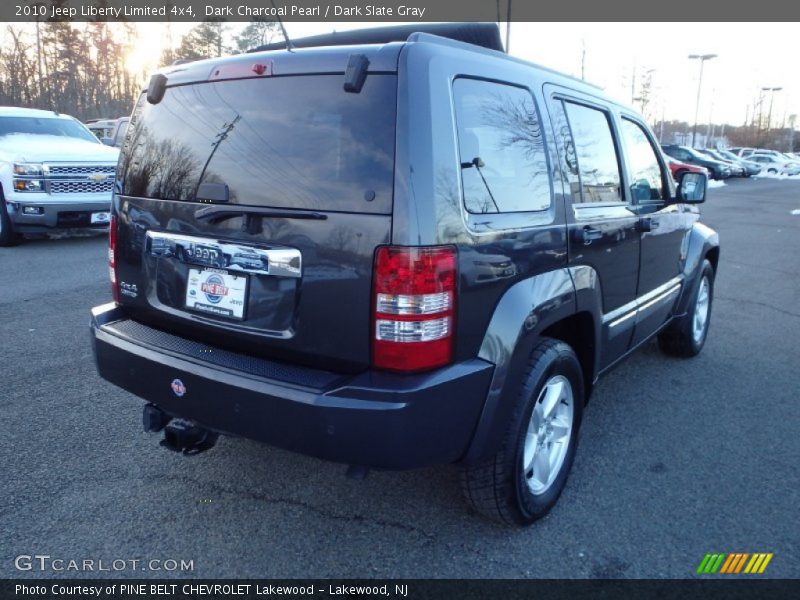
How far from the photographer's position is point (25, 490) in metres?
2.94

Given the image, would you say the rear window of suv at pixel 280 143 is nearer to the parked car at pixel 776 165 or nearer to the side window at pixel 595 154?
the side window at pixel 595 154

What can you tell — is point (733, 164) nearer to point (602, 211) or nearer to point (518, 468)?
point (602, 211)

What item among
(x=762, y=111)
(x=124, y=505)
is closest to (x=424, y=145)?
(x=124, y=505)

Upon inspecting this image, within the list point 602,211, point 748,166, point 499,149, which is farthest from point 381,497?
point 748,166

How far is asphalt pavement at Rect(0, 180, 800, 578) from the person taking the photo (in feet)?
8.46

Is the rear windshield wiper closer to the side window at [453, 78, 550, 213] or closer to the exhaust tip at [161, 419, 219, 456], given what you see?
the side window at [453, 78, 550, 213]

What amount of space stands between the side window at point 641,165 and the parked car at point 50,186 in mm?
7635

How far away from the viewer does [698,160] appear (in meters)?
33.2

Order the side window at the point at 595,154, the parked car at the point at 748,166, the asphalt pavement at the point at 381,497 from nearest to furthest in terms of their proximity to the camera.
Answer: the asphalt pavement at the point at 381,497 → the side window at the point at 595,154 → the parked car at the point at 748,166

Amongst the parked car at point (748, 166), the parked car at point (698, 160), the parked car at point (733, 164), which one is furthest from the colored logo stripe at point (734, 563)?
the parked car at point (748, 166)

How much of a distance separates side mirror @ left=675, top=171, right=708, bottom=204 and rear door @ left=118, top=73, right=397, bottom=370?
2790mm

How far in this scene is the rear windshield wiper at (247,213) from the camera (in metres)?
2.29

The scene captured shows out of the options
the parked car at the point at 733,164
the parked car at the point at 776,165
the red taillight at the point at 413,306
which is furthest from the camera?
the parked car at the point at 776,165

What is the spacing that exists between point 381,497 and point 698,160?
34.8m
